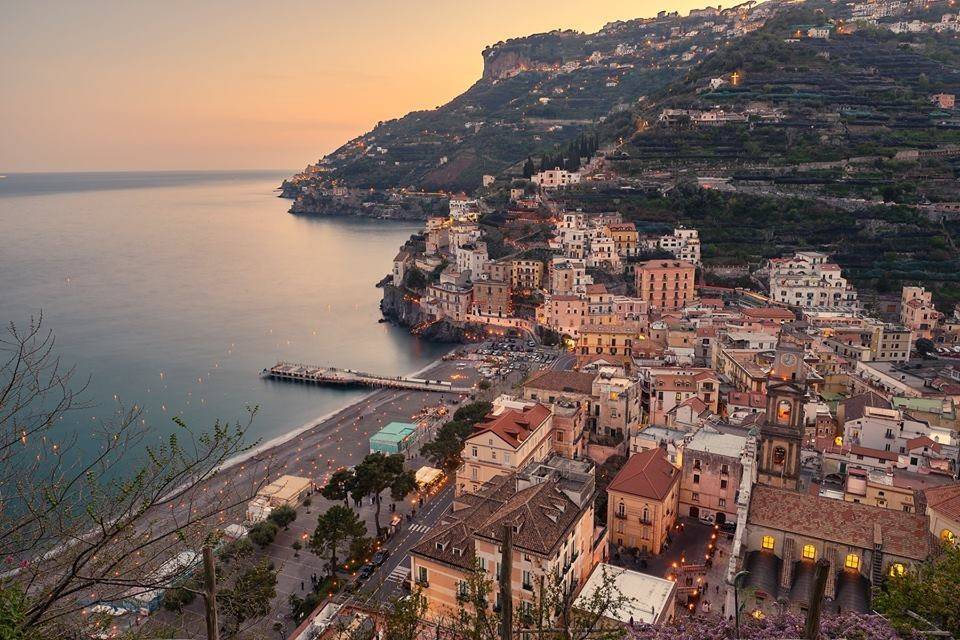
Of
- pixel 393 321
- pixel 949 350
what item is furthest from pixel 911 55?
pixel 393 321

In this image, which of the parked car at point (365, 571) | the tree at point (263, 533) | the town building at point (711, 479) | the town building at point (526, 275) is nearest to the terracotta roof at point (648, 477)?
the town building at point (711, 479)

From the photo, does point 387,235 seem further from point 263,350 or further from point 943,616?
point 943,616

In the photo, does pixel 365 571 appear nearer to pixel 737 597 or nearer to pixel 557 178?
pixel 737 597

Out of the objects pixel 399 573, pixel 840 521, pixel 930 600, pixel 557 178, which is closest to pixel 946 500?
pixel 840 521

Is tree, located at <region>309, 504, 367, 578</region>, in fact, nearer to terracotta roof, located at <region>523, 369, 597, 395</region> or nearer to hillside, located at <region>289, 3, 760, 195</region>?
terracotta roof, located at <region>523, 369, 597, 395</region>

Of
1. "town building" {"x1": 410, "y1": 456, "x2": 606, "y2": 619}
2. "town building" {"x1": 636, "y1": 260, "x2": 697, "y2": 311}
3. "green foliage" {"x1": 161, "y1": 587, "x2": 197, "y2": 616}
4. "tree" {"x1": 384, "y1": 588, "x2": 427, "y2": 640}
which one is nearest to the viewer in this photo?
"tree" {"x1": 384, "y1": 588, "x2": 427, "y2": 640}

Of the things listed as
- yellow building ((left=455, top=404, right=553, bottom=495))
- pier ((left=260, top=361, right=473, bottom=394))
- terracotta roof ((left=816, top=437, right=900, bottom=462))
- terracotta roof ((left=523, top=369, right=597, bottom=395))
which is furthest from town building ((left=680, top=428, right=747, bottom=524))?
pier ((left=260, top=361, right=473, bottom=394))

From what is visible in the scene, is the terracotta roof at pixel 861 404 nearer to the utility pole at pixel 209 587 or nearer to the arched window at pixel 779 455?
the arched window at pixel 779 455
